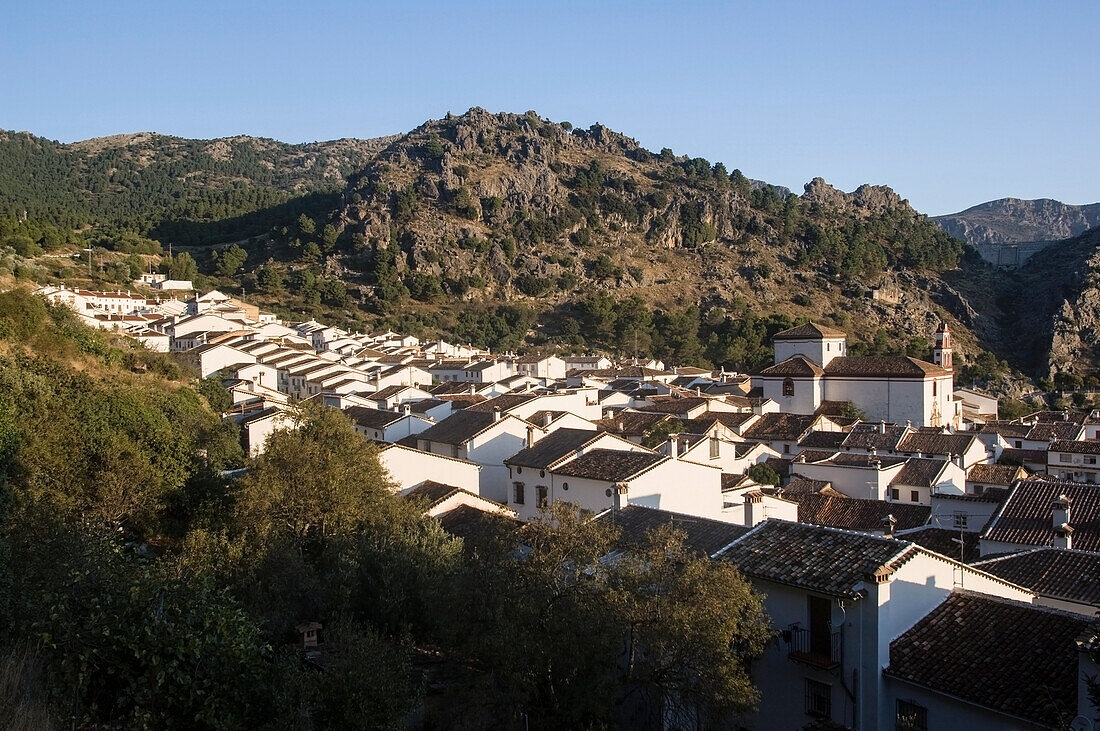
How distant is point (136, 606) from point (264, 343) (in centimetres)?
4993

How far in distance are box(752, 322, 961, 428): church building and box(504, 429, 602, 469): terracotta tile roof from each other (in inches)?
1140

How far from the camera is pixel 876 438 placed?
120 feet

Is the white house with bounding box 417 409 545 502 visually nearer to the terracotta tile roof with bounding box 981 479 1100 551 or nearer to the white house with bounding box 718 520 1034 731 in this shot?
the terracotta tile roof with bounding box 981 479 1100 551

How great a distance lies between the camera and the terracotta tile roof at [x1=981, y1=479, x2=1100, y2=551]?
19.0m

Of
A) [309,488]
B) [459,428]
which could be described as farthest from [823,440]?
[309,488]

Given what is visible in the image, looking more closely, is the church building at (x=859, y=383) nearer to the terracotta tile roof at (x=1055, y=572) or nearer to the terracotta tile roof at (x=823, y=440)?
the terracotta tile roof at (x=823, y=440)

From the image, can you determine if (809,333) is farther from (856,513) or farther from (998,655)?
(998,655)

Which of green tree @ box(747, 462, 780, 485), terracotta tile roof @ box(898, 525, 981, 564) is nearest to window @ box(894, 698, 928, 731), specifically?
terracotta tile roof @ box(898, 525, 981, 564)

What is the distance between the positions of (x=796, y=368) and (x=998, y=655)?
138 feet

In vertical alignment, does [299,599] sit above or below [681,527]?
below

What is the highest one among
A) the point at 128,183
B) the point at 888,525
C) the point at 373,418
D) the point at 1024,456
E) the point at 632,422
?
the point at 128,183

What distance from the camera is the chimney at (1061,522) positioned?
17.3 metres

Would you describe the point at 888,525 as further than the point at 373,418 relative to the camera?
No

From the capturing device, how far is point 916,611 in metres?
11.8
